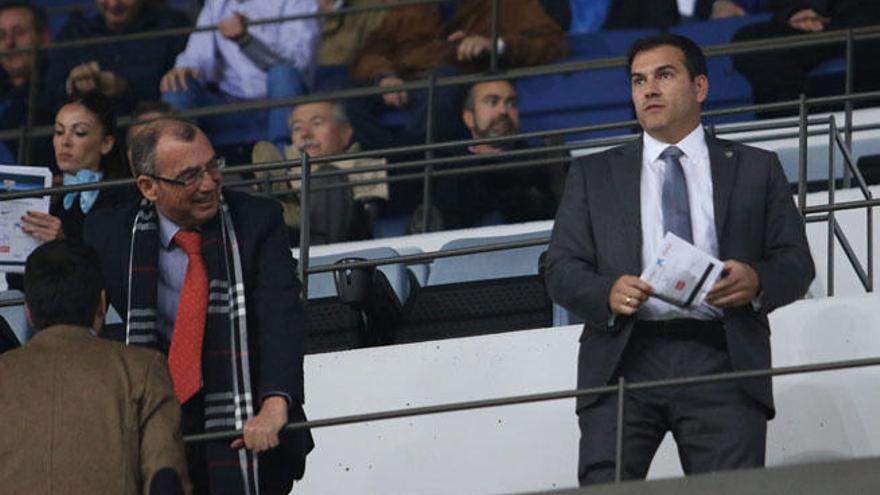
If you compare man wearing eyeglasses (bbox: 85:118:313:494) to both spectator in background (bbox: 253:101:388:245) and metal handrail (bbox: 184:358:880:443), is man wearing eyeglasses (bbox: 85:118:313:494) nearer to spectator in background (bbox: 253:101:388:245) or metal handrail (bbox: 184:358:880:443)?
metal handrail (bbox: 184:358:880:443)

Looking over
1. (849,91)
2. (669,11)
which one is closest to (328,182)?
(849,91)

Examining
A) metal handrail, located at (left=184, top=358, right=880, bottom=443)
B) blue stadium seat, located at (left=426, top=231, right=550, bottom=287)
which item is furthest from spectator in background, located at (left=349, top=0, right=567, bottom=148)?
metal handrail, located at (left=184, top=358, right=880, bottom=443)

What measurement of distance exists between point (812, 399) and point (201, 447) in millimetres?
2244

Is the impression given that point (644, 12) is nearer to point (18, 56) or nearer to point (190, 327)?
A: point (18, 56)

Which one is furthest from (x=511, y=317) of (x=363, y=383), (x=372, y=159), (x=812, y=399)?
(x=372, y=159)

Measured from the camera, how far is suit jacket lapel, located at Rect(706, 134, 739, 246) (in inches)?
301

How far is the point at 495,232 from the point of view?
1107 cm

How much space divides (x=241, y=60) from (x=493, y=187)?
1.64m

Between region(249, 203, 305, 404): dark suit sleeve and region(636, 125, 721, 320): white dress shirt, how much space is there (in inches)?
35.9

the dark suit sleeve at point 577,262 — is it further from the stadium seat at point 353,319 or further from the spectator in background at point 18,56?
the spectator in background at point 18,56

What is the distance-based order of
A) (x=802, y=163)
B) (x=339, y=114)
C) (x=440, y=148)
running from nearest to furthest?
(x=802, y=163) → (x=440, y=148) → (x=339, y=114)

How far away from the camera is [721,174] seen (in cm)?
771

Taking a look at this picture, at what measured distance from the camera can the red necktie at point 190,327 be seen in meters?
7.45

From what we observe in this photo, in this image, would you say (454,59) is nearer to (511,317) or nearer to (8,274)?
(511,317)
